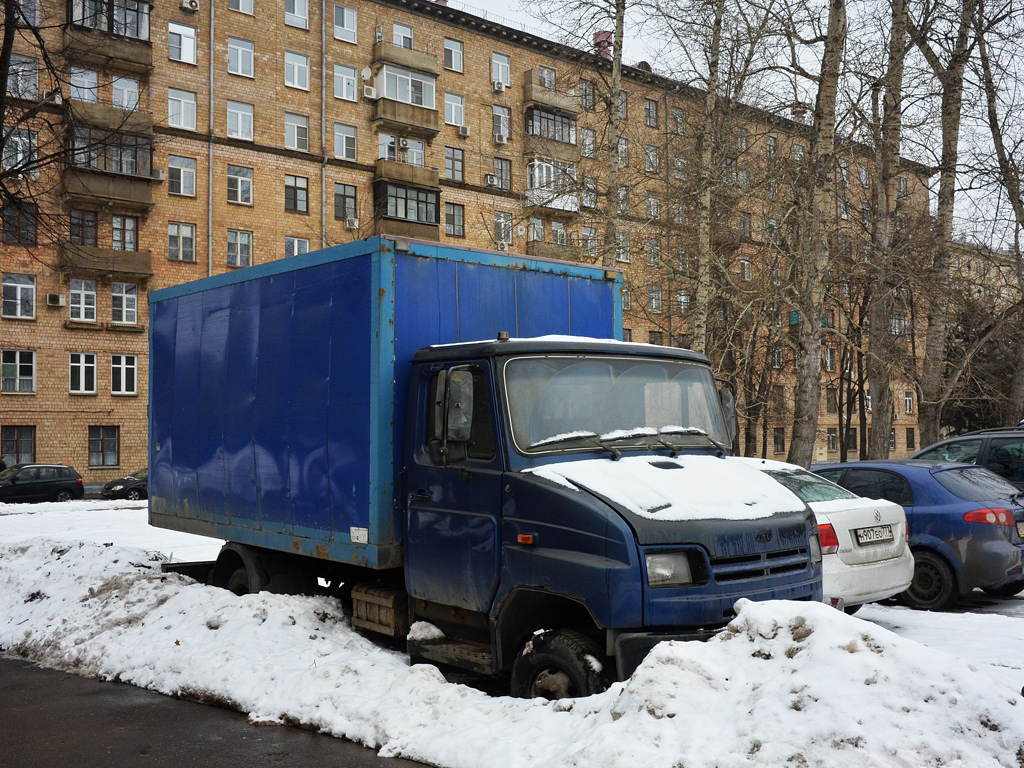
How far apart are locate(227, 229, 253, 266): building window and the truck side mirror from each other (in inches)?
1400

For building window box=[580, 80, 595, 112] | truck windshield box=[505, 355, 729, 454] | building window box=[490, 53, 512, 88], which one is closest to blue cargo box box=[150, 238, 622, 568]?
truck windshield box=[505, 355, 729, 454]

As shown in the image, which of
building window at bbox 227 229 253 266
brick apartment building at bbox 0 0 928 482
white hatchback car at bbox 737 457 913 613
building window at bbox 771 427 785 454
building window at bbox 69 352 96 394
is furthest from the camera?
building window at bbox 771 427 785 454

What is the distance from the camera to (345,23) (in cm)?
4303

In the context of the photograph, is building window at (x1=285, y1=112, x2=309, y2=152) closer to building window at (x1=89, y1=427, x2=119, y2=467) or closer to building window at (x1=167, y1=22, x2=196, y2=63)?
building window at (x1=167, y1=22, x2=196, y2=63)

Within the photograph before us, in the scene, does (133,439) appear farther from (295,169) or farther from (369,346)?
(369,346)

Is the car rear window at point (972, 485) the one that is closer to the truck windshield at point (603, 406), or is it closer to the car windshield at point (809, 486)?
the car windshield at point (809, 486)

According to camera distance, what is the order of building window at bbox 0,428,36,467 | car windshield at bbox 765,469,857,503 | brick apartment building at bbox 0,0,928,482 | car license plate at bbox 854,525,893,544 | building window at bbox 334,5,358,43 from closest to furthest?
car license plate at bbox 854,525,893,544, car windshield at bbox 765,469,857,503, building window at bbox 0,428,36,467, brick apartment building at bbox 0,0,928,482, building window at bbox 334,5,358,43

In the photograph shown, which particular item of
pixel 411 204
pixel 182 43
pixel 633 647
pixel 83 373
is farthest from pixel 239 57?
pixel 633 647

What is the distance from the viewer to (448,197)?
45531 millimetres

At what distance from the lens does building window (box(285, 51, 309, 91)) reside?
136 feet

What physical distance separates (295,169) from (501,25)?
13.3 metres

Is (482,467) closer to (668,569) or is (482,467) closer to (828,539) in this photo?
(668,569)

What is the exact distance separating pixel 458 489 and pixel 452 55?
141 feet

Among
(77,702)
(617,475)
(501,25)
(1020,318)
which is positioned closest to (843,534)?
(617,475)
